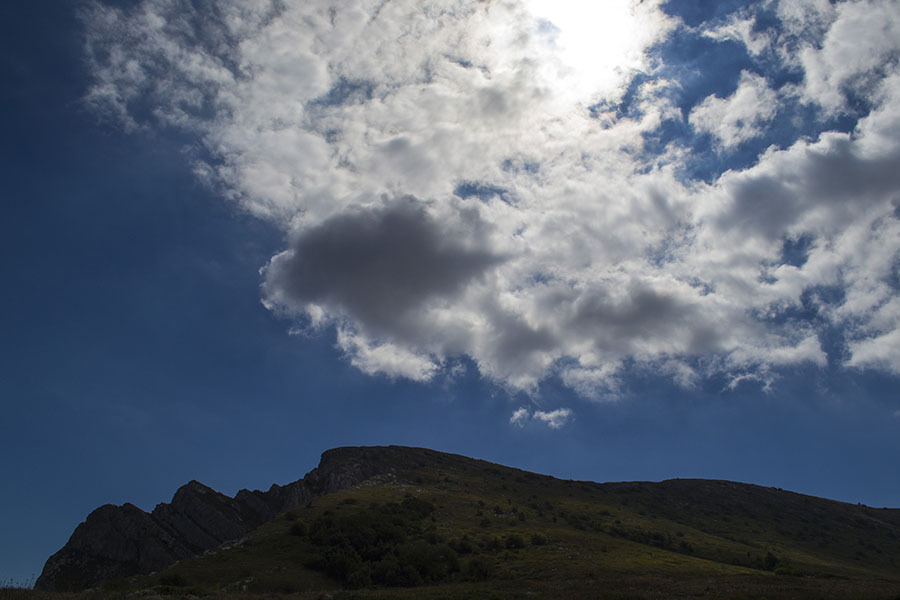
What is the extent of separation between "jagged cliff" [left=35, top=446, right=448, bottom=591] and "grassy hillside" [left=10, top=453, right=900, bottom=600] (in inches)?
701

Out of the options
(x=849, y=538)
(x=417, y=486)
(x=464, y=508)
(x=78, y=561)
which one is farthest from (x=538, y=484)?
(x=78, y=561)

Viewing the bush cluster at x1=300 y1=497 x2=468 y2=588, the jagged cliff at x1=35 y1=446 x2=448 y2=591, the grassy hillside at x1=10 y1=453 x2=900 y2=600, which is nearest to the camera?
the grassy hillside at x1=10 y1=453 x2=900 y2=600

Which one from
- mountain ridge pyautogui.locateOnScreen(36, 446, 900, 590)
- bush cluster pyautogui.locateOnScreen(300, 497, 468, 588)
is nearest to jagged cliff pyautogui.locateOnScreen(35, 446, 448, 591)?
mountain ridge pyautogui.locateOnScreen(36, 446, 900, 590)

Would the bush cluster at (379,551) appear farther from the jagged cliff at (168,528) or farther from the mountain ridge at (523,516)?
the jagged cliff at (168,528)

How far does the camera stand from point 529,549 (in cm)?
6812

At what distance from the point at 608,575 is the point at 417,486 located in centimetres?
6971

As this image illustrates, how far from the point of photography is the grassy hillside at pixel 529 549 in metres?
46.2

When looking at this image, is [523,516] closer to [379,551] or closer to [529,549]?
[529,549]

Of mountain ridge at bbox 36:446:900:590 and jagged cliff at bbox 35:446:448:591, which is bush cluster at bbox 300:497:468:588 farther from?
jagged cliff at bbox 35:446:448:591

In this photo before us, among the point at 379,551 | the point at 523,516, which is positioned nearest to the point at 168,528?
the point at 379,551

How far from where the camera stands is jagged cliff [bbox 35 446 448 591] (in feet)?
257

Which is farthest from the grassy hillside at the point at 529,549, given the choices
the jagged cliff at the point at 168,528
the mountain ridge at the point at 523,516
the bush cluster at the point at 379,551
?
the jagged cliff at the point at 168,528

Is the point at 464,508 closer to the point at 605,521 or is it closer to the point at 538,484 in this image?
the point at 605,521

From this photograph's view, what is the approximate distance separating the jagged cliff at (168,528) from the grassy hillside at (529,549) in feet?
58.4
